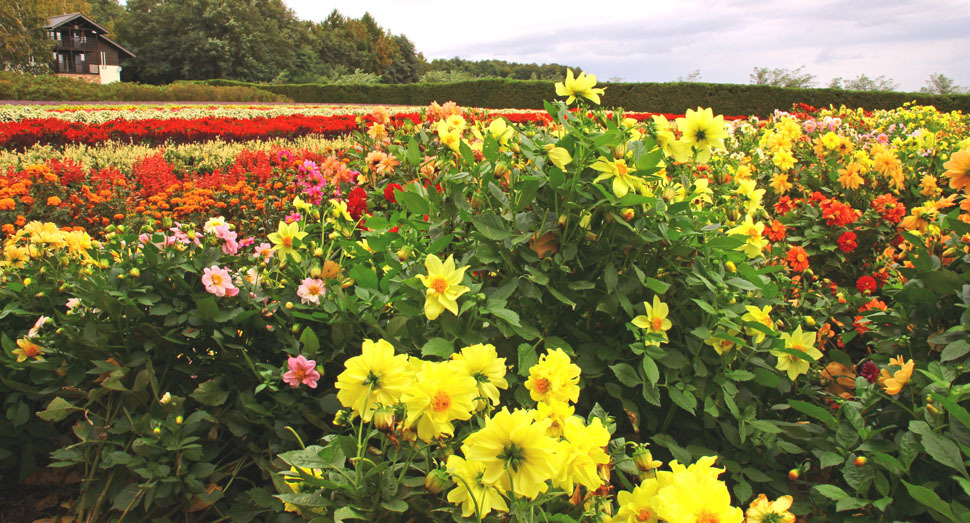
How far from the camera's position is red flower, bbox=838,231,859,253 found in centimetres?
251

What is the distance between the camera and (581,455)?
2.81ft

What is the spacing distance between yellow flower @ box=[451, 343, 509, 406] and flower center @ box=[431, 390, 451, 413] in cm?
8

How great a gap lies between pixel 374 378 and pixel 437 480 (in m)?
0.18

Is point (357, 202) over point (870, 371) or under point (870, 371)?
over

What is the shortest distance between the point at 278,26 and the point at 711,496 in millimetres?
46735

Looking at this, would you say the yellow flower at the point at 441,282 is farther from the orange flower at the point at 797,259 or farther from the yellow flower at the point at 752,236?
the orange flower at the point at 797,259

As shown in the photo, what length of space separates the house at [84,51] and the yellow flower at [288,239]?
5015cm

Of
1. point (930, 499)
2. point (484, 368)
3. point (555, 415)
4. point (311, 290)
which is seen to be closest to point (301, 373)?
point (311, 290)

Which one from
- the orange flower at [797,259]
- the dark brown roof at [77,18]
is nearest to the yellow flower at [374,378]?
the orange flower at [797,259]

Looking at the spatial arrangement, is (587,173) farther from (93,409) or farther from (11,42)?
(11,42)

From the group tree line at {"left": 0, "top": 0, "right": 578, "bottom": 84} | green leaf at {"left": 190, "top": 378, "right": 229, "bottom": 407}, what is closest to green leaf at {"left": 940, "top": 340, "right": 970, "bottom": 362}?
green leaf at {"left": 190, "top": 378, "right": 229, "bottom": 407}

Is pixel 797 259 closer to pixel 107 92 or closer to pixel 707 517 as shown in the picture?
pixel 707 517

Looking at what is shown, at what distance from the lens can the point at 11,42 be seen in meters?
33.3

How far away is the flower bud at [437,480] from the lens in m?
0.89
